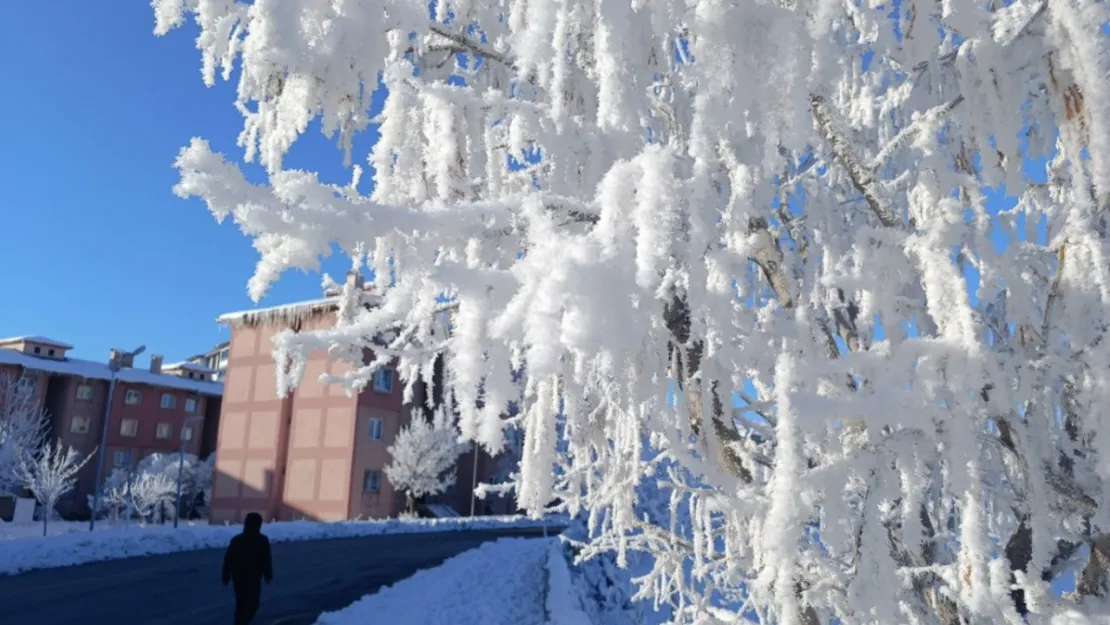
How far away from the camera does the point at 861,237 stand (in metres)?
2.32

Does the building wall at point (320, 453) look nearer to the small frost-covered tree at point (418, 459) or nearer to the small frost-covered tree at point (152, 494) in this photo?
the small frost-covered tree at point (418, 459)

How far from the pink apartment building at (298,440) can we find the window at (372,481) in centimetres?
5

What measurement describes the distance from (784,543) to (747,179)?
109cm

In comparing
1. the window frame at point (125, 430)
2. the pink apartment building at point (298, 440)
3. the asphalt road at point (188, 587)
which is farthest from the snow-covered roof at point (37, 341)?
the asphalt road at point (188, 587)

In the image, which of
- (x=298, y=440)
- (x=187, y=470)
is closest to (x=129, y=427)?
(x=187, y=470)

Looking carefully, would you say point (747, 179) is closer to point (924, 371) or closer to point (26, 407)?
point (924, 371)

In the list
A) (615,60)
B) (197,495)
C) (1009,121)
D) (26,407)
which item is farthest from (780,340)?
(197,495)

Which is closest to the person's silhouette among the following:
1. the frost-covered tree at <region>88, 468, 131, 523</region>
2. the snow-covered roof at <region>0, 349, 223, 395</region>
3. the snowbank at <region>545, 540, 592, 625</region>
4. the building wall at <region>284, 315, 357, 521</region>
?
the snowbank at <region>545, 540, 592, 625</region>

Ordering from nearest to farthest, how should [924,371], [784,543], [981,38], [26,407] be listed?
1. [784,543]
2. [924,371]
3. [981,38]
4. [26,407]

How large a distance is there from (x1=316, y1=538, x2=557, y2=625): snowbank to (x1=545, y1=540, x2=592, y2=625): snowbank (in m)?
0.33

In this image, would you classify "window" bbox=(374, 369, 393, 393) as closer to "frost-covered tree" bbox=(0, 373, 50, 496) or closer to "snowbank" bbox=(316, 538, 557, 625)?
"frost-covered tree" bbox=(0, 373, 50, 496)

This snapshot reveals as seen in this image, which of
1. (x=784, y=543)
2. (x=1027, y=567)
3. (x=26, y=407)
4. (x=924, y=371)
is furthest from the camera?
(x=26, y=407)

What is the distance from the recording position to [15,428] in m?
37.3

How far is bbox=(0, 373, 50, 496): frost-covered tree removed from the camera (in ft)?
116
